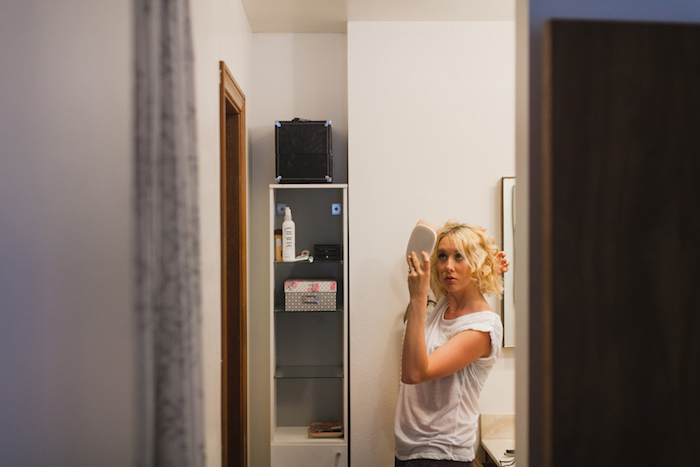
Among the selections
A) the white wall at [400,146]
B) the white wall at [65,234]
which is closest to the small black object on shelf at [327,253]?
the white wall at [400,146]

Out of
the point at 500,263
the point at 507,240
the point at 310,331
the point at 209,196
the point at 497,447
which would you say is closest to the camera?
the point at 209,196

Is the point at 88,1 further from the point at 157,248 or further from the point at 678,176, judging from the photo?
the point at 678,176

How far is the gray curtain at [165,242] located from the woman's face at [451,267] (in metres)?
1.20

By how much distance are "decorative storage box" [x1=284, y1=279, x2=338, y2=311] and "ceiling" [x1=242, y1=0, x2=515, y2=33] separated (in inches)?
56.7

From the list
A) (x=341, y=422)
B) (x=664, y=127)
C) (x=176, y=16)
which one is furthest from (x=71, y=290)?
(x=341, y=422)

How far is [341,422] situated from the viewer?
2.71 meters

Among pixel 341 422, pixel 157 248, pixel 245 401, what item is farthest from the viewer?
pixel 341 422

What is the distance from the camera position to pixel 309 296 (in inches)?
98.9

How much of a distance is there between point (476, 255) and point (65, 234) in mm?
1464

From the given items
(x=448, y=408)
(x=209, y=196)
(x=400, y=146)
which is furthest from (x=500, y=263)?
(x=209, y=196)

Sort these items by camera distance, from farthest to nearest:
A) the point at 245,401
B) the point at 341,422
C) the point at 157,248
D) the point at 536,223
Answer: the point at 341,422
the point at 245,401
the point at 536,223
the point at 157,248

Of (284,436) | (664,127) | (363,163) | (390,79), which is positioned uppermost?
(390,79)

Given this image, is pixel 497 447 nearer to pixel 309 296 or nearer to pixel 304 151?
pixel 309 296

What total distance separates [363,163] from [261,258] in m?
0.82
